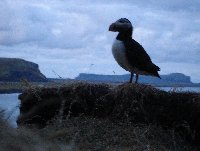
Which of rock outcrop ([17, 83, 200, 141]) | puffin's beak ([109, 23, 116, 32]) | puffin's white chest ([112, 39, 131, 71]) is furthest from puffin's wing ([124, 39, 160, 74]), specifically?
rock outcrop ([17, 83, 200, 141])

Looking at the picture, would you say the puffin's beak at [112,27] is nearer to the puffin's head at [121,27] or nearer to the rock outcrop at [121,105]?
the puffin's head at [121,27]

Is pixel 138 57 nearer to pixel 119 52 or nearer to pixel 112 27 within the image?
pixel 119 52

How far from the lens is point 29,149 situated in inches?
200

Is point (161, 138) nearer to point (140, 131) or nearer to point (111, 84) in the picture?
point (140, 131)

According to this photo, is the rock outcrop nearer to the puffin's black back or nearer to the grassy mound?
the grassy mound

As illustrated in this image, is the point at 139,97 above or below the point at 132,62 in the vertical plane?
below

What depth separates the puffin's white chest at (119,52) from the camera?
13.2m

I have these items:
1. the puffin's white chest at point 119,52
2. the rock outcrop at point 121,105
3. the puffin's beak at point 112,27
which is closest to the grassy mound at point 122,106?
the rock outcrop at point 121,105

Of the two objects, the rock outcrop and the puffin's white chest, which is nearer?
the rock outcrop

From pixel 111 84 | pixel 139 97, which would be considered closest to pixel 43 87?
pixel 111 84

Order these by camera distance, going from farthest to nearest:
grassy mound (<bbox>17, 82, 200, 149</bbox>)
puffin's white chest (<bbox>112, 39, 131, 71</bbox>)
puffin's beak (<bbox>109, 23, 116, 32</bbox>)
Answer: puffin's beak (<bbox>109, 23, 116, 32</bbox>) < puffin's white chest (<bbox>112, 39, 131, 71</bbox>) < grassy mound (<bbox>17, 82, 200, 149</bbox>)

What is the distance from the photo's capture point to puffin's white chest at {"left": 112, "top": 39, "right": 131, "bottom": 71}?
43.2ft

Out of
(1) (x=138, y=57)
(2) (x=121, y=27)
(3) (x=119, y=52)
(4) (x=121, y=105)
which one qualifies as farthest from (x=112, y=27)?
(4) (x=121, y=105)

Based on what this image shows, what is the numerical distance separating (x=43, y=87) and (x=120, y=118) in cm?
251
